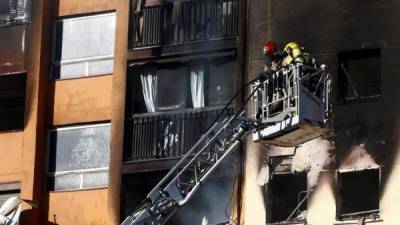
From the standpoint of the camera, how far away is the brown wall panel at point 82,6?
3409 cm

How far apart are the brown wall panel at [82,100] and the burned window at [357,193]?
6.81 m

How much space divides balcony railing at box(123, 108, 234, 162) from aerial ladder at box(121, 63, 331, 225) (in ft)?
12.4

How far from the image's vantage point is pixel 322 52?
3045 centimetres

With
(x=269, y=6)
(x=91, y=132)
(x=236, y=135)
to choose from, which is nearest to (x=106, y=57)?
(x=91, y=132)

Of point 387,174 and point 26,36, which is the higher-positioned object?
point 26,36

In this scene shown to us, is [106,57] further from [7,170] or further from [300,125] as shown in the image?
[300,125]

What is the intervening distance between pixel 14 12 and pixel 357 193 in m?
11.0

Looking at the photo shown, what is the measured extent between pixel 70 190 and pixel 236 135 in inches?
289

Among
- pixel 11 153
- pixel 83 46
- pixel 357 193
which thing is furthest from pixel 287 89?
pixel 11 153

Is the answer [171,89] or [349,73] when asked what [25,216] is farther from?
[349,73]

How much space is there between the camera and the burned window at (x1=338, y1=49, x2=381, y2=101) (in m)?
30.1

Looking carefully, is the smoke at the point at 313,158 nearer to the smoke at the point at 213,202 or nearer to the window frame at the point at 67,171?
the smoke at the point at 213,202

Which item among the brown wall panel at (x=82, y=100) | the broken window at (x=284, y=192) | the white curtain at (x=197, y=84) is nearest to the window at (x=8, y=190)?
the brown wall panel at (x=82, y=100)

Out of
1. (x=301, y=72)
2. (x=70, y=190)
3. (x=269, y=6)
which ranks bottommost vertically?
(x=70, y=190)
